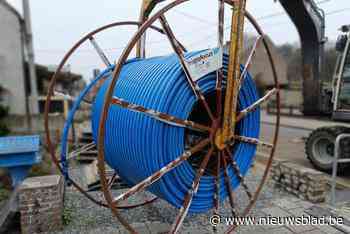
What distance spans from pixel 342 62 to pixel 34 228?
5844mm

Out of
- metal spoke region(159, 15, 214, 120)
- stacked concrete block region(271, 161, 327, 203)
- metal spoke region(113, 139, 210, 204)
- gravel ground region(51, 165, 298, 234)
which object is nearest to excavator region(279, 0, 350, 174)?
stacked concrete block region(271, 161, 327, 203)

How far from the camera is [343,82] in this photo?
4969 millimetres

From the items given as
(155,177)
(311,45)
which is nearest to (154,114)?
(155,177)

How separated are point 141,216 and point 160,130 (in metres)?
1.81

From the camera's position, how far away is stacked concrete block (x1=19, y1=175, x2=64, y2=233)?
3014mm

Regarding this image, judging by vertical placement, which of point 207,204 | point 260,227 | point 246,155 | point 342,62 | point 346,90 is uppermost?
point 342,62

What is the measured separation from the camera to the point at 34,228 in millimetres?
3074

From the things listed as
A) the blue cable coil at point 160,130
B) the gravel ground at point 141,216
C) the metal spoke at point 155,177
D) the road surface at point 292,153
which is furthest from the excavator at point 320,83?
the metal spoke at point 155,177

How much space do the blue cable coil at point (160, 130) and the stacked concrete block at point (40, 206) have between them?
3.10ft

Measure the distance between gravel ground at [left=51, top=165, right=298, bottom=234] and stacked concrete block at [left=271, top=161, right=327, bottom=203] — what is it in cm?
21

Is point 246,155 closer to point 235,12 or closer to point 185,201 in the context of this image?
point 185,201

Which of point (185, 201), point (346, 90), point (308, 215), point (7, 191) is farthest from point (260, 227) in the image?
point (7, 191)

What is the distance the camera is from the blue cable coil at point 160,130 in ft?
7.45

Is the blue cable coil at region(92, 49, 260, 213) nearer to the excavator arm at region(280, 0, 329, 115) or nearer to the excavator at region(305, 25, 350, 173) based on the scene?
the excavator arm at region(280, 0, 329, 115)
